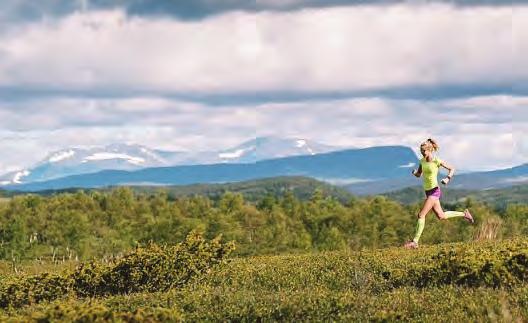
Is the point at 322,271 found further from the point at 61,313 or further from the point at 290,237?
the point at 290,237

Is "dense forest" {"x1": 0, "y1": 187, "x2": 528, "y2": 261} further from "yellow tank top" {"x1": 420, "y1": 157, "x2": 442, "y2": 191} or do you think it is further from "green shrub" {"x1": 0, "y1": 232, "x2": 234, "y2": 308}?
"green shrub" {"x1": 0, "y1": 232, "x2": 234, "y2": 308}

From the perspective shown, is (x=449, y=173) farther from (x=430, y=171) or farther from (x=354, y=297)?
(x=354, y=297)

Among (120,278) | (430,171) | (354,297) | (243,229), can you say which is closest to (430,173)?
(430,171)

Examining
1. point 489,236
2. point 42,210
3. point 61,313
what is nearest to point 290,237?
point 42,210

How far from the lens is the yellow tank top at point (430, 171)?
1006 inches

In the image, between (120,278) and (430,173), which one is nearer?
(120,278)

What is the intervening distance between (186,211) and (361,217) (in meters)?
51.8

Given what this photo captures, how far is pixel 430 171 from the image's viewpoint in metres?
25.6

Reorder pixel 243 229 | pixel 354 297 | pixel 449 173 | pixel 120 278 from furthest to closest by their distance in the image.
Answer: pixel 243 229 < pixel 449 173 < pixel 120 278 < pixel 354 297

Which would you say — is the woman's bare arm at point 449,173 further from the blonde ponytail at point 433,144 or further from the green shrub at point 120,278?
the green shrub at point 120,278

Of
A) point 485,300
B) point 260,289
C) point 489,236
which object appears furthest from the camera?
point 489,236

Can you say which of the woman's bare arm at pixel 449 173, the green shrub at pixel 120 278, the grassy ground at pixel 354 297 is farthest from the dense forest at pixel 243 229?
the grassy ground at pixel 354 297

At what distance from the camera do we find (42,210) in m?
178

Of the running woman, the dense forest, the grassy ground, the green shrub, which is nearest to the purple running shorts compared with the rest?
the running woman
